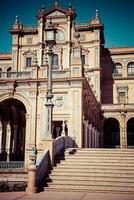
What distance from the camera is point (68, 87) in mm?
22172

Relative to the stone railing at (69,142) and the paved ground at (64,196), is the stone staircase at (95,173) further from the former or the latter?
the stone railing at (69,142)

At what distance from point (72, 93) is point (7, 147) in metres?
9.91

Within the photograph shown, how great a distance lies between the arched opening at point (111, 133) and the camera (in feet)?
128

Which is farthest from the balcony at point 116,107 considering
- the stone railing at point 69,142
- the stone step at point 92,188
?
the stone step at point 92,188

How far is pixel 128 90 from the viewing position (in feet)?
132

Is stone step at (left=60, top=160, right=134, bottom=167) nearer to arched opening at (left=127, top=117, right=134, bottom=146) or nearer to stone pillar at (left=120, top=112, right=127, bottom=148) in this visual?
stone pillar at (left=120, top=112, right=127, bottom=148)

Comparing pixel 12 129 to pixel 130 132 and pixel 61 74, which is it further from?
pixel 130 132

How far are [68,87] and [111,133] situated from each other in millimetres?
18853

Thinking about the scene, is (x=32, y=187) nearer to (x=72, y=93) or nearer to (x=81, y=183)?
(x=81, y=183)

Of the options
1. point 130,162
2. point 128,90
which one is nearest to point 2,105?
point 130,162

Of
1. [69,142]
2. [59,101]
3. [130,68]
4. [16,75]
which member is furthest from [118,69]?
[69,142]

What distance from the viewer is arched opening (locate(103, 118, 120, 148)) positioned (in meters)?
38.9

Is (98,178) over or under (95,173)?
under

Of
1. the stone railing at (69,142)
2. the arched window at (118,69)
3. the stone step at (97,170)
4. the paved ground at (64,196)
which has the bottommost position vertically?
the paved ground at (64,196)
